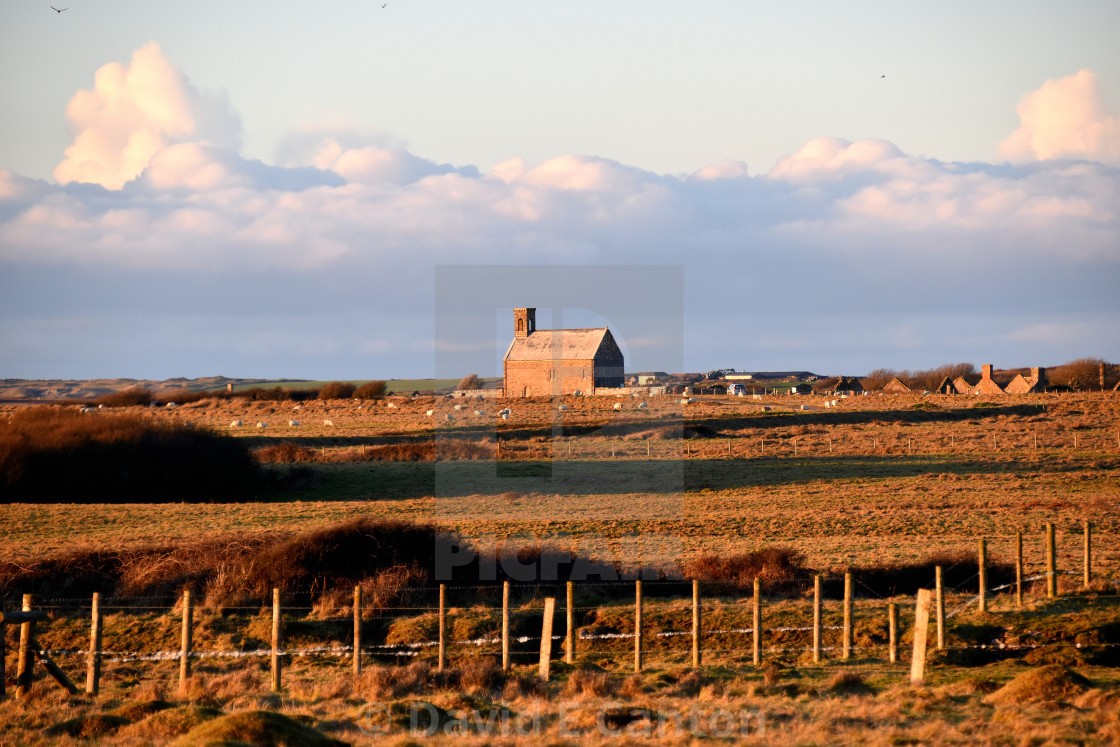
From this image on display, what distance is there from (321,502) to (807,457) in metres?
21.9

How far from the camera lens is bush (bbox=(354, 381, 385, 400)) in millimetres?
82125

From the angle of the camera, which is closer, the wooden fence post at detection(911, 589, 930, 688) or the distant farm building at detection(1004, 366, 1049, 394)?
the wooden fence post at detection(911, 589, 930, 688)

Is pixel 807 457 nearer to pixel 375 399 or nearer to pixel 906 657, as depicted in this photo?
pixel 906 657

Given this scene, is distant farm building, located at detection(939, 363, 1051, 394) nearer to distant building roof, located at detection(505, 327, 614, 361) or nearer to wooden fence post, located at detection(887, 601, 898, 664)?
distant building roof, located at detection(505, 327, 614, 361)

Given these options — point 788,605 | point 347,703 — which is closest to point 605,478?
point 788,605

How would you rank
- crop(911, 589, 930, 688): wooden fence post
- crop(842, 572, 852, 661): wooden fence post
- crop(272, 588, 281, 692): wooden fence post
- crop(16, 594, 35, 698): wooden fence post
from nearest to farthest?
crop(911, 589, 930, 688): wooden fence post
crop(16, 594, 35, 698): wooden fence post
crop(272, 588, 281, 692): wooden fence post
crop(842, 572, 852, 661): wooden fence post

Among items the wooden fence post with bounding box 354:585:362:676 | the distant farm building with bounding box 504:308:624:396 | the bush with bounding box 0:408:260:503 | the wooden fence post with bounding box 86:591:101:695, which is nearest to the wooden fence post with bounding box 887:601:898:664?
the wooden fence post with bounding box 354:585:362:676

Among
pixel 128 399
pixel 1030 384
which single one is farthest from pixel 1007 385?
pixel 128 399

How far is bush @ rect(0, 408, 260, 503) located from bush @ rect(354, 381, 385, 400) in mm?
42346

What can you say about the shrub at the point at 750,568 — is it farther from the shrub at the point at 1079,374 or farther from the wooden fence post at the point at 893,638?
the shrub at the point at 1079,374

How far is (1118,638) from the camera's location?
1343 cm

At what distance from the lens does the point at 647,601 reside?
58.5 ft

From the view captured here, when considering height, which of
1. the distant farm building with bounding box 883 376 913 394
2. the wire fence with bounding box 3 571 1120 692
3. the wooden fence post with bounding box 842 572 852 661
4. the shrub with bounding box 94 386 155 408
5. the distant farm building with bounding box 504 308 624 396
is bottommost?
the wire fence with bounding box 3 571 1120 692

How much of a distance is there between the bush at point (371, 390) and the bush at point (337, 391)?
72cm
